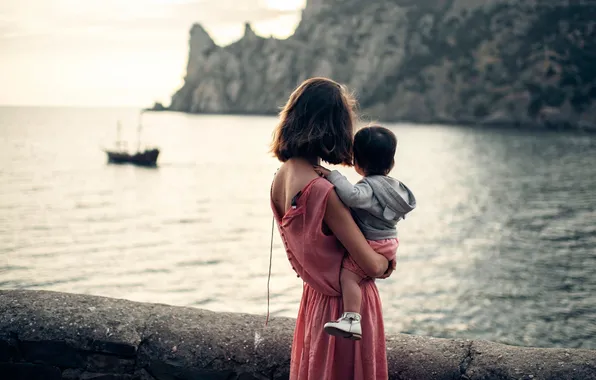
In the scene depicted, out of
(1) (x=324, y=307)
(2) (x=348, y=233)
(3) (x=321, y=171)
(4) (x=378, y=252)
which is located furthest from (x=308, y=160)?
(1) (x=324, y=307)

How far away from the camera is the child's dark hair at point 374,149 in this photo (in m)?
2.54

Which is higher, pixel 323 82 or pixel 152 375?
pixel 323 82

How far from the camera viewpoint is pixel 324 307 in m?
2.52

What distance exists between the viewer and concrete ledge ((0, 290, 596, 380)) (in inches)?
120

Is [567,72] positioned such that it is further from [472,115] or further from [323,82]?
[323,82]

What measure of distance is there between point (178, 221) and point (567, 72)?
10448 cm

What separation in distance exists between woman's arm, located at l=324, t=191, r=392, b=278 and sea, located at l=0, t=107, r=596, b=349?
253 cm

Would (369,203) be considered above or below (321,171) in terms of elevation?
below

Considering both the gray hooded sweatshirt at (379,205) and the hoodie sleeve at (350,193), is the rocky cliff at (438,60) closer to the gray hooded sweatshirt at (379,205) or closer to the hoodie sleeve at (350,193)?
the gray hooded sweatshirt at (379,205)

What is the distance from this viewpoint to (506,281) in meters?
20.0

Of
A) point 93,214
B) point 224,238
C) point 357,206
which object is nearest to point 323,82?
point 357,206

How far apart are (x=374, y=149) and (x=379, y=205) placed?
0.22 metres

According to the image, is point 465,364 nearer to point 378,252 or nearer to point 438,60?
point 378,252

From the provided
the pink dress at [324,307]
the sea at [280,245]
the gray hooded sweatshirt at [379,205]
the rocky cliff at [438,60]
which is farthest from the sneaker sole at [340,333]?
the rocky cliff at [438,60]
